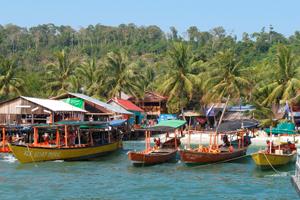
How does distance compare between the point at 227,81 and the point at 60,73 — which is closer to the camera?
the point at 227,81

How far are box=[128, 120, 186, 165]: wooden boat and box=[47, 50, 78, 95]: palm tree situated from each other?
114ft

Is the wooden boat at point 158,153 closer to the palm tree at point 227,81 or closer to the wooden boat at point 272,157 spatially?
the wooden boat at point 272,157

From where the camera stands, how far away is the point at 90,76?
75188mm

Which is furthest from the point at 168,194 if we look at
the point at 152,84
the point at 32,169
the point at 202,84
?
the point at 152,84

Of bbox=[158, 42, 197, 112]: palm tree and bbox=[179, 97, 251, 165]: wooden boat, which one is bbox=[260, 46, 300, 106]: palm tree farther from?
bbox=[179, 97, 251, 165]: wooden boat

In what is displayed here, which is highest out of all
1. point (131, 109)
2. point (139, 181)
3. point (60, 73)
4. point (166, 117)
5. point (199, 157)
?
point (60, 73)

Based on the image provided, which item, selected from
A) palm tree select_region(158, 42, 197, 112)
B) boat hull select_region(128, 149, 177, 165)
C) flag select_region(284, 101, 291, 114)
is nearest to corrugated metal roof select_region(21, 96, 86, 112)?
palm tree select_region(158, 42, 197, 112)

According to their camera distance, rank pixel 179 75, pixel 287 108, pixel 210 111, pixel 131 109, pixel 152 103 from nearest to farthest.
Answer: pixel 287 108 < pixel 131 109 < pixel 179 75 < pixel 210 111 < pixel 152 103

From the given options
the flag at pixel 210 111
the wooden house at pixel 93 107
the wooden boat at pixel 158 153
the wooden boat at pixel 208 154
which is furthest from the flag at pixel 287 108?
the wooden boat at pixel 208 154

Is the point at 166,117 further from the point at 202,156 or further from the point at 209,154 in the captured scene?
the point at 202,156

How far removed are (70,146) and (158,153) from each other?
6306 mm

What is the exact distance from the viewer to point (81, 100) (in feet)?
203

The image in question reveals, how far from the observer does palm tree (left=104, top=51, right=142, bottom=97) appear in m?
71.7

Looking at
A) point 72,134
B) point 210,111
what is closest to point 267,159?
point 72,134
